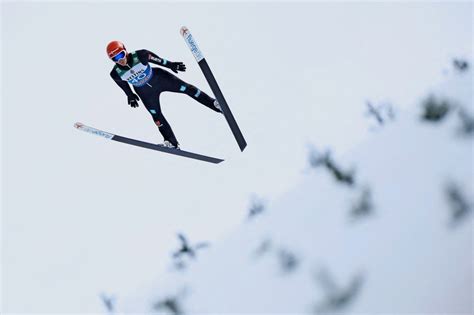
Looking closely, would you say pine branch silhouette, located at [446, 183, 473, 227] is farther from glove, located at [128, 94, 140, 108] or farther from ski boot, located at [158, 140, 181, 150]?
glove, located at [128, 94, 140, 108]

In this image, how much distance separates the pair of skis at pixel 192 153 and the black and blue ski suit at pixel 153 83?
0.22m

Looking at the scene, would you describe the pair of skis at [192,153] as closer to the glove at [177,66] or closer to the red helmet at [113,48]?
the glove at [177,66]

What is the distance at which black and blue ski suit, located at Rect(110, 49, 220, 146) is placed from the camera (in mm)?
7461

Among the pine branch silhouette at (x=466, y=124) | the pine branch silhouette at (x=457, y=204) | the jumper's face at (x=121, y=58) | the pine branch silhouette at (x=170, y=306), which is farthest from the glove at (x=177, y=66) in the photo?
the pine branch silhouette at (x=457, y=204)

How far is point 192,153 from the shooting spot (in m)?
8.29

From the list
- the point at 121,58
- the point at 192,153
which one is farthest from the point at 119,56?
the point at 192,153

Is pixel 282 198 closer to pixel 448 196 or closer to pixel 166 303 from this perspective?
pixel 166 303

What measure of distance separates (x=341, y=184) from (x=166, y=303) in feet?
6.94

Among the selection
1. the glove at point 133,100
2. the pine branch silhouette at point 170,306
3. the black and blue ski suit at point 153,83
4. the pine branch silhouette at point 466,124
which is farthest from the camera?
the glove at point 133,100

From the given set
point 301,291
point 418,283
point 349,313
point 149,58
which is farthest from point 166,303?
point 149,58

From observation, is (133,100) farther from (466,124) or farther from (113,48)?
(466,124)

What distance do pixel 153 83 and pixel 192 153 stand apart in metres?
1.26

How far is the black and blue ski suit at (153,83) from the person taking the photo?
7461mm

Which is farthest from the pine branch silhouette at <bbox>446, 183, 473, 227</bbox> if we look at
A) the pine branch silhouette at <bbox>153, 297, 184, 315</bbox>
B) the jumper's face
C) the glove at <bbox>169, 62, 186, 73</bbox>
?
the jumper's face
